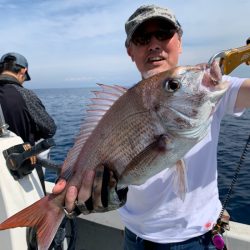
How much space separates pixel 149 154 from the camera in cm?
185

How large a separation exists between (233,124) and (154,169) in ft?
48.8

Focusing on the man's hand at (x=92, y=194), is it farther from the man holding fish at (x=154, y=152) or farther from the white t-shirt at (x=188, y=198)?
the white t-shirt at (x=188, y=198)

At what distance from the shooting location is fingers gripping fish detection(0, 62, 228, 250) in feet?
5.95

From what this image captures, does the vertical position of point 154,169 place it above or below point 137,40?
below

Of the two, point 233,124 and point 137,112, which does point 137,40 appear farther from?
point 233,124

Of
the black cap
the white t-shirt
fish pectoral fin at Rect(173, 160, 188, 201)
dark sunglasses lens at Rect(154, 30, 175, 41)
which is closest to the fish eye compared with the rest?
fish pectoral fin at Rect(173, 160, 188, 201)

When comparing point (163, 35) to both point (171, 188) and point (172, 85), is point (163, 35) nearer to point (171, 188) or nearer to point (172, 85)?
point (172, 85)

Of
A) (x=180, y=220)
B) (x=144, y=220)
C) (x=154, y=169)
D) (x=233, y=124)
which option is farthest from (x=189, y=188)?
(x=233, y=124)

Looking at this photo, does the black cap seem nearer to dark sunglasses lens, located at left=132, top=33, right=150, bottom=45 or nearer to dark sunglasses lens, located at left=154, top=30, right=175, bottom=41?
dark sunglasses lens, located at left=132, top=33, right=150, bottom=45

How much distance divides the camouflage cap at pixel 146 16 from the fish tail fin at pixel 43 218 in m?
1.35

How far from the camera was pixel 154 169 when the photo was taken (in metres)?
1.90

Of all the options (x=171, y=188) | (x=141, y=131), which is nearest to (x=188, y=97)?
(x=141, y=131)

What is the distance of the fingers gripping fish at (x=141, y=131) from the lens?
181 centimetres

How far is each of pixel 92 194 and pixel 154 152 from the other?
0.49 m
